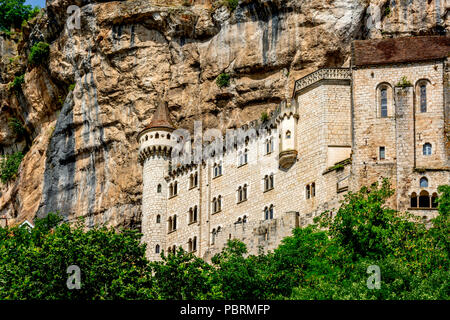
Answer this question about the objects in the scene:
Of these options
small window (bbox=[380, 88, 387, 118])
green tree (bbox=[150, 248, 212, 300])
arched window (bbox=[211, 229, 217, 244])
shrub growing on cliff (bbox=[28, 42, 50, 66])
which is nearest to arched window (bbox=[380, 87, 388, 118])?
small window (bbox=[380, 88, 387, 118])

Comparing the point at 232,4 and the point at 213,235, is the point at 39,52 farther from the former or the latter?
the point at 213,235

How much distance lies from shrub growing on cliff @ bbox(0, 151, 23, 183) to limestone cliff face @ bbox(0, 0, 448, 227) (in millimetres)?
5881

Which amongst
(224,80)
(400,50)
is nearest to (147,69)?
(224,80)

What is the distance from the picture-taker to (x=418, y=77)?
6044cm

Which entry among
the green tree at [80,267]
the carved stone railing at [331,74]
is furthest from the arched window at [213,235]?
the green tree at [80,267]

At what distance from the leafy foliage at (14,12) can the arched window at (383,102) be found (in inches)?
2111

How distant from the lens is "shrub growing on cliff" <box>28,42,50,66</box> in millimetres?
90000

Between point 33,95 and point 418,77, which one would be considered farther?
point 33,95

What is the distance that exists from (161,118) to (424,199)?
89.2 feet

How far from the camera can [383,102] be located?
60.8 m

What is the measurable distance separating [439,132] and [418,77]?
393 centimetres

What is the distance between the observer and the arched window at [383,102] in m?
60.5
